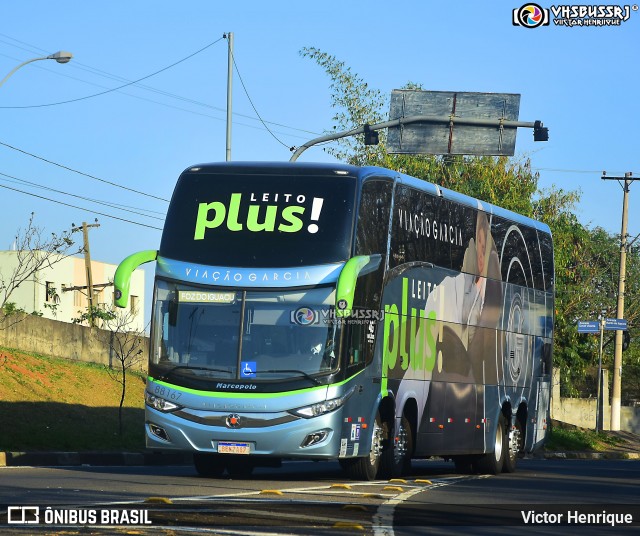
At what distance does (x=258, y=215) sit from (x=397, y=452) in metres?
4.40

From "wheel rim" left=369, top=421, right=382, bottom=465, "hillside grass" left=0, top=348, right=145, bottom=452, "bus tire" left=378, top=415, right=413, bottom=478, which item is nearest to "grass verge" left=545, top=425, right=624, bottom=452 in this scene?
"hillside grass" left=0, top=348, right=145, bottom=452

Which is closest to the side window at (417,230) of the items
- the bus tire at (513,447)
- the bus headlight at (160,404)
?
the bus headlight at (160,404)

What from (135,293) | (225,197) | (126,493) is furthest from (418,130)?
(135,293)

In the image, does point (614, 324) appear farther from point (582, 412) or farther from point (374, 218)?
point (374, 218)

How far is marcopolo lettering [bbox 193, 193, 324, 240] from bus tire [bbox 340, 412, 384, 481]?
3.19 metres

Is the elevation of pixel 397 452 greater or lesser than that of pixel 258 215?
lesser

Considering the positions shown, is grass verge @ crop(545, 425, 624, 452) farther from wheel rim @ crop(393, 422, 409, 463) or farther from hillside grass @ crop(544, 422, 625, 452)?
wheel rim @ crop(393, 422, 409, 463)

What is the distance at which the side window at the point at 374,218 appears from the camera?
765 inches

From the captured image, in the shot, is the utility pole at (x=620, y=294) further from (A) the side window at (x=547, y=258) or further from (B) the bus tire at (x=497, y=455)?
(B) the bus tire at (x=497, y=455)

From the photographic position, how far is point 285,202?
1936cm

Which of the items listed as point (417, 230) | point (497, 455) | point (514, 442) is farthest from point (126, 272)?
point (514, 442)

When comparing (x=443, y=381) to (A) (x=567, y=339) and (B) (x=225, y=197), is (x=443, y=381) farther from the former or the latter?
(A) (x=567, y=339)

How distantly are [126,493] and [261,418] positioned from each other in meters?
3.29

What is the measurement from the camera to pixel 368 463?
2005 cm
